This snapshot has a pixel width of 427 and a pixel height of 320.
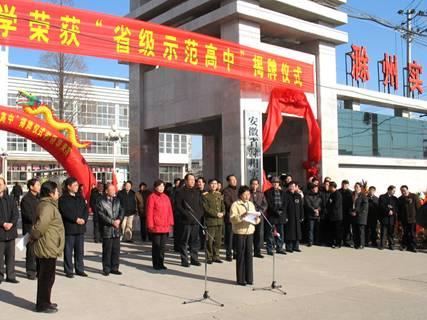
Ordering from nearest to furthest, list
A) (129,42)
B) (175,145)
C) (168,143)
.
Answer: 1. (129,42)
2. (168,143)
3. (175,145)

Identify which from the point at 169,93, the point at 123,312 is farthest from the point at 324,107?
the point at 123,312

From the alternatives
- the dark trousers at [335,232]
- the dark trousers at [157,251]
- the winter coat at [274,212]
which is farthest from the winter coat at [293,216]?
the dark trousers at [157,251]

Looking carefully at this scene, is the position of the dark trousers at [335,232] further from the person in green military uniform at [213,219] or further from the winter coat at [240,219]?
the winter coat at [240,219]

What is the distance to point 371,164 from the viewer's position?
751 inches

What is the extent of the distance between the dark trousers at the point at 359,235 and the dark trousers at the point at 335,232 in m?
0.36

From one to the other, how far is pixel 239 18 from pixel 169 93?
3.87 m

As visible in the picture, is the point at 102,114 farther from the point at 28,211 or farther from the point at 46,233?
the point at 46,233

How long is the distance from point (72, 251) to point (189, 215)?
2.26 metres

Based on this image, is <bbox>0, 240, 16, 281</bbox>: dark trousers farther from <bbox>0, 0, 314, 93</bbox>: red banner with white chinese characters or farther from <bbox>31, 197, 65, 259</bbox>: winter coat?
<bbox>0, 0, 314, 93</bbox>: red banner with white chinese characters

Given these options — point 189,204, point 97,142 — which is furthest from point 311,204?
point 97,142

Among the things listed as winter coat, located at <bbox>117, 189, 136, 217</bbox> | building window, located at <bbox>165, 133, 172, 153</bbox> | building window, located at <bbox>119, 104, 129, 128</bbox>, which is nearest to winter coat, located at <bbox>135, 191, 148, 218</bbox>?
winter coat, located at <bbox>117, 189, 136, 217</bbox>

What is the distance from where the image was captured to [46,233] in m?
6.22

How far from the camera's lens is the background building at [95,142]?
44.0 meters

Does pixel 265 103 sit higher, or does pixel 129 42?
pixel 129 42
